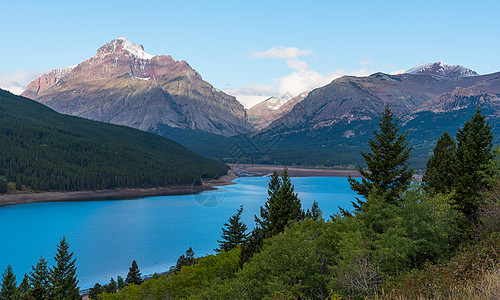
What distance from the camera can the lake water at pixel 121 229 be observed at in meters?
69.1

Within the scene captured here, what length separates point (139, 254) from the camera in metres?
73.9

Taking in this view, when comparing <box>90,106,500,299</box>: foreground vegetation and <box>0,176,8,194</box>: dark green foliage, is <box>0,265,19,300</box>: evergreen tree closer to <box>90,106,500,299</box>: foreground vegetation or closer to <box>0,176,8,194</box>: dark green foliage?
<box>90,106,500,299</box>: foreground vegetation

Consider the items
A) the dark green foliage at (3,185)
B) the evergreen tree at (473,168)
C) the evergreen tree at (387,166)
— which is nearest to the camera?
the evergreen tree at (473,168)

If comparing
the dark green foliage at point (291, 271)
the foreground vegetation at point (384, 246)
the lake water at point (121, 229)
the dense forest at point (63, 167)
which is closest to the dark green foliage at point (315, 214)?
the foreground vegetation at point (384, 246)

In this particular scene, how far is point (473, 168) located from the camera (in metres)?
33.3

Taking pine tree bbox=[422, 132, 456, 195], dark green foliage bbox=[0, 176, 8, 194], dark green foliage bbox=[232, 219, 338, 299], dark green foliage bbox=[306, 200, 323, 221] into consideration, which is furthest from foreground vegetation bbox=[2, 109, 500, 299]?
dark green foliage bbox=[0, 176, 8, 194]

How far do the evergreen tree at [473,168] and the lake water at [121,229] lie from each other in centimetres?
5056

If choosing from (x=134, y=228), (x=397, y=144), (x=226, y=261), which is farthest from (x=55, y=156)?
(x=397, y=144)

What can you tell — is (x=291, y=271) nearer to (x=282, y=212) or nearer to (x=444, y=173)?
(x=282, y=212)

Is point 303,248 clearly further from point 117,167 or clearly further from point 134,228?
point 117,167

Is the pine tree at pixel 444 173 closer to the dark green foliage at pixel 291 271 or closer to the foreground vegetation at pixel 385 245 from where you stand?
the foreground vegetation at pixel 385 245

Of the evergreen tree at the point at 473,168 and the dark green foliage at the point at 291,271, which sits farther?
the evergreen tree at the point at 473,168

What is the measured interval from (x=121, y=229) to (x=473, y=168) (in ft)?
283

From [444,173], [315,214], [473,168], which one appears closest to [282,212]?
[444,173]
